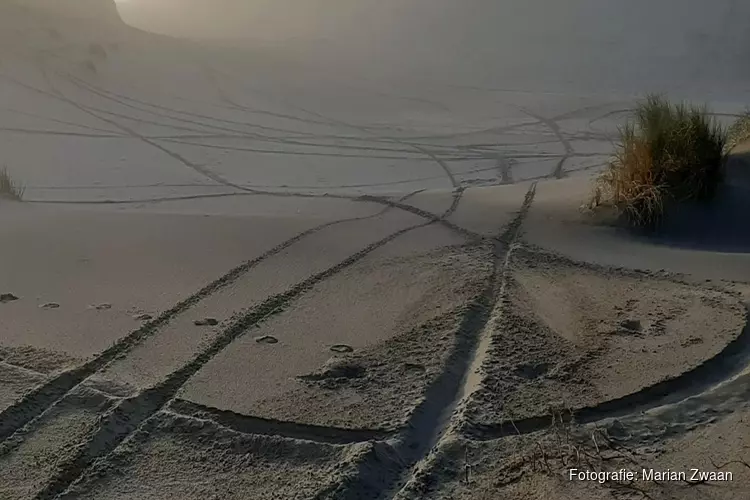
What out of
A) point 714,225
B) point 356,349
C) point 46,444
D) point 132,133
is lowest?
point 132,133

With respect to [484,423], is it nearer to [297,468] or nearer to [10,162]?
[297,468]

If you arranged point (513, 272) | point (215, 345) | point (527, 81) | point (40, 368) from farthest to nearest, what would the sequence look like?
point (527, 81) → point (513, 272) → point (215, 345) → point (40, 368)

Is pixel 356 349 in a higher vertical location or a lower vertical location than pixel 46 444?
higher

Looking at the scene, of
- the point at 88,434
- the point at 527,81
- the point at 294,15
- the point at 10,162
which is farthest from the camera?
the point at 294,15

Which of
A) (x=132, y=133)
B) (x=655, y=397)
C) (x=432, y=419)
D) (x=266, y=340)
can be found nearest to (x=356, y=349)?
(x=266, y=340)

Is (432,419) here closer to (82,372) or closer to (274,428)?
(274,428)

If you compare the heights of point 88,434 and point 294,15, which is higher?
point 294,15

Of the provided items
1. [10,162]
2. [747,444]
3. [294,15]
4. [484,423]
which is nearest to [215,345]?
[484,423]
